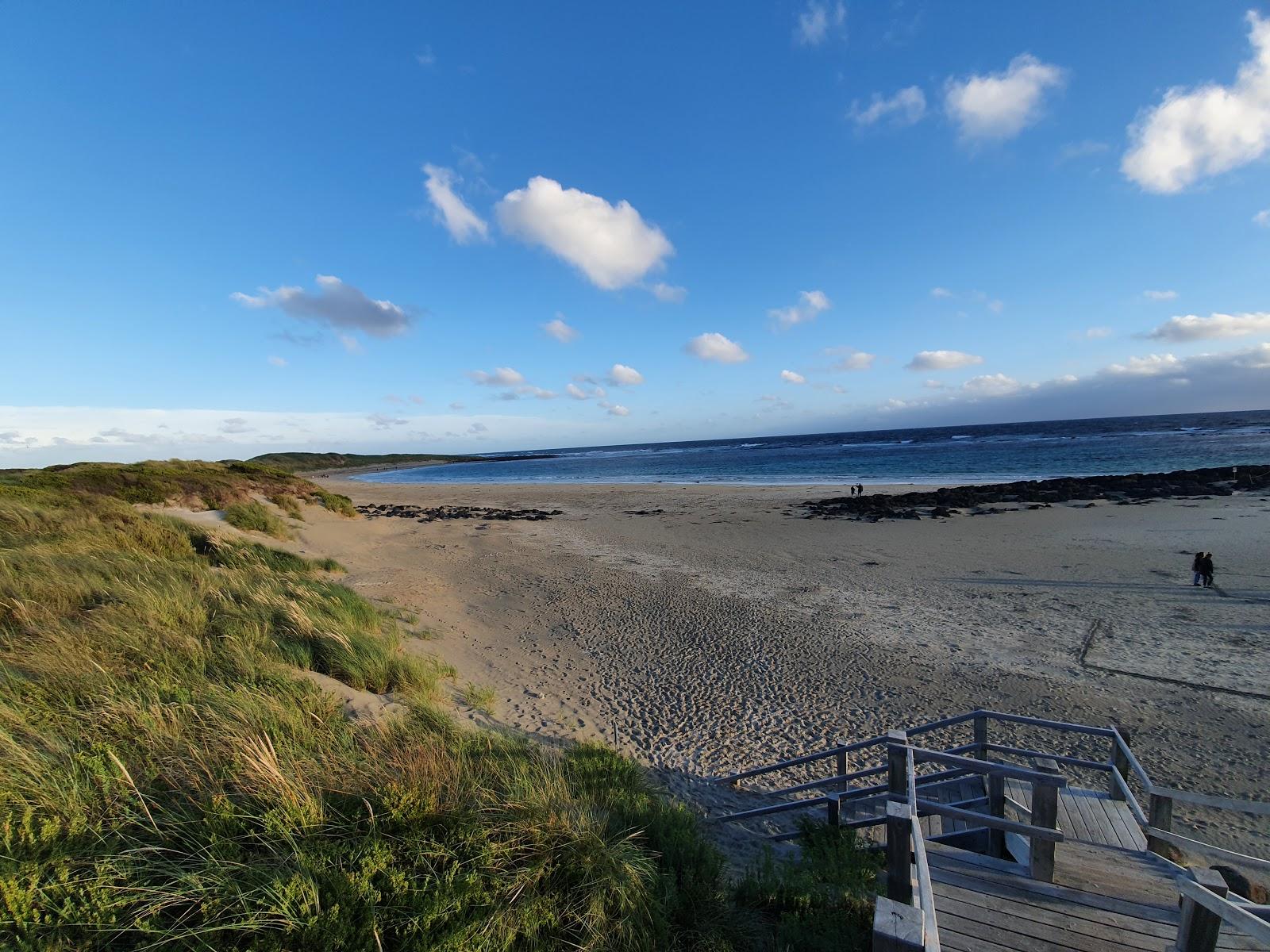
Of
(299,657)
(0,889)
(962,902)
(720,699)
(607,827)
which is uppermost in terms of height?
(0,889)

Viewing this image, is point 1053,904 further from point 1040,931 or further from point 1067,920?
point 1040,931

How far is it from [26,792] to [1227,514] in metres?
33.7

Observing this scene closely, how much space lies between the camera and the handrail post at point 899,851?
129 inches

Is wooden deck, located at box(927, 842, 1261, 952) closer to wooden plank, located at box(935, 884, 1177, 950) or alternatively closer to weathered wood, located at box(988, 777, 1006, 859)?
wooden plank, located at box(935, 884, 1177, 950)

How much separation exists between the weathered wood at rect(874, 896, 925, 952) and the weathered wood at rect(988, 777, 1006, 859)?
9.60ft

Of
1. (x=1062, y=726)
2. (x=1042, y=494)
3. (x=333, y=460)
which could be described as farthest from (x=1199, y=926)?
(x=333, y=460)

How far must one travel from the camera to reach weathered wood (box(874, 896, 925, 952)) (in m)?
2.30

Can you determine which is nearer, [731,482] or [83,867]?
[83,867]

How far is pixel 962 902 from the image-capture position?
355 cm

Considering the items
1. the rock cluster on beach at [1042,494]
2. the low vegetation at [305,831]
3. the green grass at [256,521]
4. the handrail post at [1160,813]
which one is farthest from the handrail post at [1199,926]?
the rock cluster on beach at [1042,494]

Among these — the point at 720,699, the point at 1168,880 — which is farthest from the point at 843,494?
the point at 1168,880

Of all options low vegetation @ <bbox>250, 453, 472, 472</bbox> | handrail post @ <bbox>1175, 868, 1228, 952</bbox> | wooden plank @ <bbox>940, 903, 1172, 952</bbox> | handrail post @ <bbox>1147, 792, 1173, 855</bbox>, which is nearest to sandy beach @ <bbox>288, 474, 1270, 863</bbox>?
handrail post @ <bbox>1147, 792, 1173, 855</bbox>

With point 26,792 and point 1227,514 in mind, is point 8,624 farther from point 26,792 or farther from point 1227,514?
point 1227,514

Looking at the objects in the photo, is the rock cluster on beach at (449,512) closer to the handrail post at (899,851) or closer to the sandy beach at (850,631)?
the sandy beach at (850,631)
